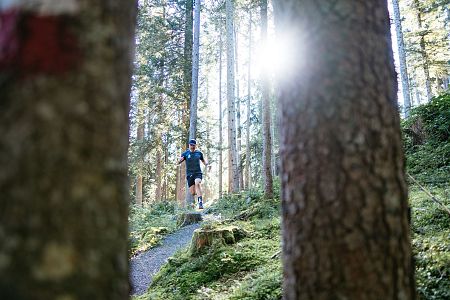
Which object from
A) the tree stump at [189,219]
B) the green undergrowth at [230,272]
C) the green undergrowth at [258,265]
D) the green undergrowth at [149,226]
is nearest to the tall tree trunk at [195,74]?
the green undergrowth at [149,226]

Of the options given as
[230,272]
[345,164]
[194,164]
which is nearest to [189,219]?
[194,164]

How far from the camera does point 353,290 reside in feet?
5.70

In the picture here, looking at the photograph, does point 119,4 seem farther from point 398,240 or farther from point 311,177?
point 398,240

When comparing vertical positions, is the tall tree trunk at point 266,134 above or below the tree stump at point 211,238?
above

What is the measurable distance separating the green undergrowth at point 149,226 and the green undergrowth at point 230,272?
1.72 metres

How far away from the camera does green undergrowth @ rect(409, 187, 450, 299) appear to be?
10.6 feet

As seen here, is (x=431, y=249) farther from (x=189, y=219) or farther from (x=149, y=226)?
(x=149, y=226)

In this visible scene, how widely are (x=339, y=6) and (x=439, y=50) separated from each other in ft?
72.3

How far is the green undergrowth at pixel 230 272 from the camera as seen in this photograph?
14.5ft

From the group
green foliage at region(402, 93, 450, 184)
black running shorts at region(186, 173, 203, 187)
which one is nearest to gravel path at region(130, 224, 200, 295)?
black running shorts at region(186, 173, 203, 187)

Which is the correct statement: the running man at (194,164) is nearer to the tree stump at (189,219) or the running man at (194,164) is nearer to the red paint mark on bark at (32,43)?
the tree stump at (189,219)

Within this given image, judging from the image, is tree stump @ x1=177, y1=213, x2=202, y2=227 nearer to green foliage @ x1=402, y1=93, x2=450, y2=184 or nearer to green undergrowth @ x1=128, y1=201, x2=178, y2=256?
green undergrowth @ x1=128, y1=201, x2=178, y2=256

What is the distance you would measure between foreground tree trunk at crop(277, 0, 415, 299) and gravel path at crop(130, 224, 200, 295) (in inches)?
206

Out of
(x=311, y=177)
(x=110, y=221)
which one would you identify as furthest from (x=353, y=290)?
(x=110, y=221)
